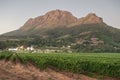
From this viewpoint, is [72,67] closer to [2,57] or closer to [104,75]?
[104,75]

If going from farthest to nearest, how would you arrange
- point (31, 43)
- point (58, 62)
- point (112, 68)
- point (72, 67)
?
point (31, 43) < point (58, 62) < point (72, 67) < point (112, 68)

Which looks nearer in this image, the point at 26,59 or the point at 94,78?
the point at 94,78

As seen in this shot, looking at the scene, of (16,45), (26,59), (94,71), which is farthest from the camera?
(16,45)

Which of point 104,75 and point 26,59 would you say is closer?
point 104,75

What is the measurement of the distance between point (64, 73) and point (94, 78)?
5.84 meters

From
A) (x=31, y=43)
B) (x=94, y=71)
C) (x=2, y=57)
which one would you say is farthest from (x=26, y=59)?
(x=31, y=43)

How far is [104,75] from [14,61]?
3161 cm

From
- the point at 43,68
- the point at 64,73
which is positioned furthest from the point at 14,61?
the point at 64,73

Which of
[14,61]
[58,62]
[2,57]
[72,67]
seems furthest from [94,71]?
[2,57]

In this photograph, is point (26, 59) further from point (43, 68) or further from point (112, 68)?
point (112, 68)

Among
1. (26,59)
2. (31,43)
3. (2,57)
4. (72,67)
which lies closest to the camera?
(72,67)

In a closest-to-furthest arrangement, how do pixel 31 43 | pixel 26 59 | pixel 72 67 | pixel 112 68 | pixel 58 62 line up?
pixel 112 68 < pixel 72 67 < pixel 58 62 < pixel 26 59 < pixel 31 43

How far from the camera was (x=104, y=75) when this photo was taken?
34781 mm

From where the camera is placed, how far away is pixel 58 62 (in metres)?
43.4
